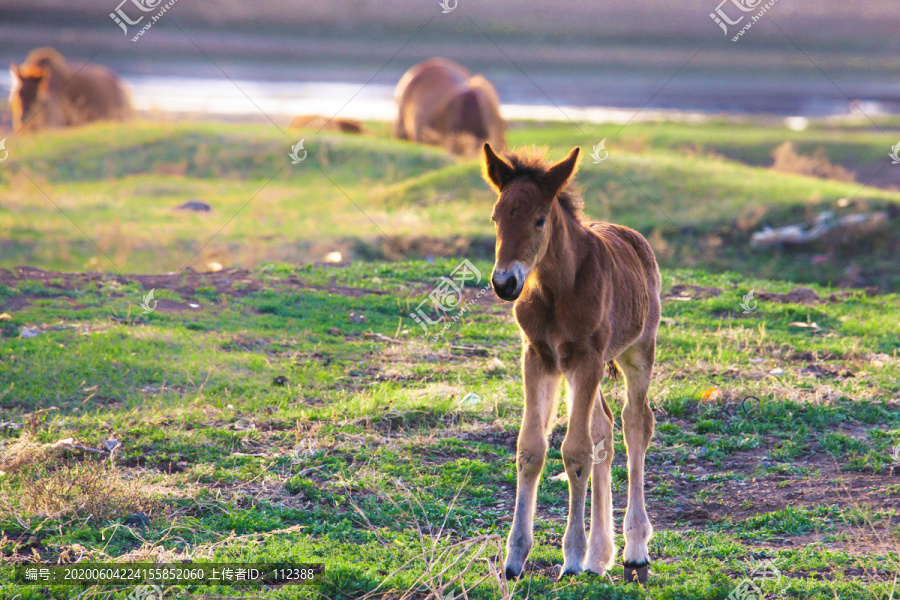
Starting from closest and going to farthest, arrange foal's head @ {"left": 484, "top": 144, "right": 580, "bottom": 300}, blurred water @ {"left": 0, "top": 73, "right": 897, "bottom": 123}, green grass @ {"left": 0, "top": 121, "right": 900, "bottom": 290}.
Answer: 1. foal's head @ {"left": 484, "top": 144, "right": 580, "bottom": 300}
2. green grass @ {"left": 0, "top": 121, "right": 900, "bottom": 290}
3. blurred water @ {"left": 0, "top": 73, "right": 897, "bottom": 123}

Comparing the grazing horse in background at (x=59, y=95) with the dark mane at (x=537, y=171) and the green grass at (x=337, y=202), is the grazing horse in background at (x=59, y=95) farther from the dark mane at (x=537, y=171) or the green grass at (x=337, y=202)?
the dark mane at (x=537, y=171)

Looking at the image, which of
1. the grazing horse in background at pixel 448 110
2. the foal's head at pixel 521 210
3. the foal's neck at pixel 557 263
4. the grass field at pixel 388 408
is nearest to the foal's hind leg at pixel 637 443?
the grass field at pixel 388 408

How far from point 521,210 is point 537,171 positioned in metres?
0.30

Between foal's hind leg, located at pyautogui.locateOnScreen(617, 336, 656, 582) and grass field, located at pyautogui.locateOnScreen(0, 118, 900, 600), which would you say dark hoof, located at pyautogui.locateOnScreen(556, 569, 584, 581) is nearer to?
grass field, located at pyautogui.locateOnScreen(0, 118, 900, 600)

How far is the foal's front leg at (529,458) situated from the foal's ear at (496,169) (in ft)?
3.30

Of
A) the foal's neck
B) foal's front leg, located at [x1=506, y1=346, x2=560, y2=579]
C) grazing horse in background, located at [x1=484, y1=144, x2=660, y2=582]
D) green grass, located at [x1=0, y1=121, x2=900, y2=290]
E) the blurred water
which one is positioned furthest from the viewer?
the blurred water

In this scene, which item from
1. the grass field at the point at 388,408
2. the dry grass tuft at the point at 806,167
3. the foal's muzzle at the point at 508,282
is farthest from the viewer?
the dry grass tuft at the point at 806,167

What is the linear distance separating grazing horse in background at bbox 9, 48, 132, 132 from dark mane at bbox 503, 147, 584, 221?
72.6ft

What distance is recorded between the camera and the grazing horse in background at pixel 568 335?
15.4 ft

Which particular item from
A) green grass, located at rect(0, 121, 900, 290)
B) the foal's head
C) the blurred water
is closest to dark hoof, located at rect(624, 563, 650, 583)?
the foal's head

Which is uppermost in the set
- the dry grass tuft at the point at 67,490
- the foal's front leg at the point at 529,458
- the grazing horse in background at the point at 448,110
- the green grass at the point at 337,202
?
the grazing horse in background at the point at 448,110

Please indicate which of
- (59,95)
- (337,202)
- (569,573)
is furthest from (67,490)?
(59,95)

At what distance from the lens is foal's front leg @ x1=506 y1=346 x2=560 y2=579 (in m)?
Result: 4.97

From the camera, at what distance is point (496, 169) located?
4832 mm
